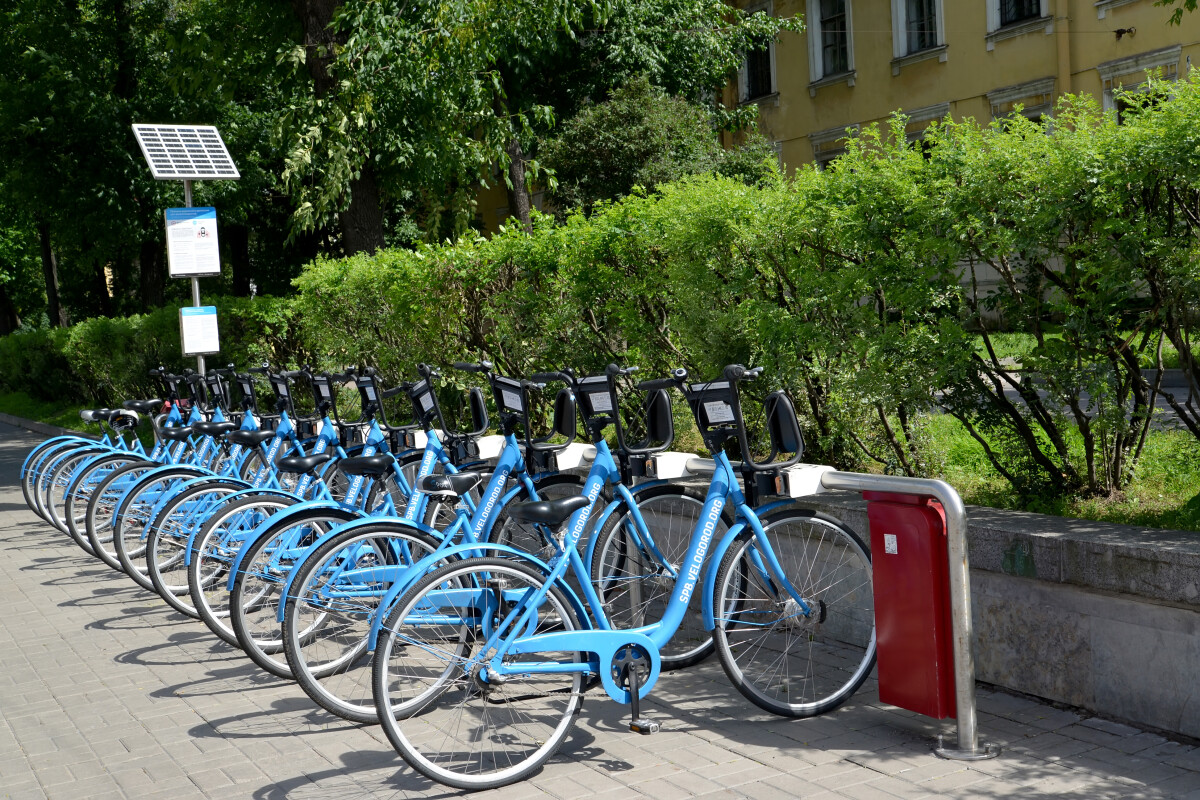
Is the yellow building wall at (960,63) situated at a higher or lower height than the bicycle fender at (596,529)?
higher

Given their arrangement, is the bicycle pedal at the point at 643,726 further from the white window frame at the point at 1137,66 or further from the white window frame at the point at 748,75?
the white window frame at the point at 748,75

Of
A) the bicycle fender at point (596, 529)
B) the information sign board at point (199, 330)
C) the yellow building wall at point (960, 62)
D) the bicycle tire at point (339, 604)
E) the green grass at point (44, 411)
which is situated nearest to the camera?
the bicycle tire at point (339, 604)

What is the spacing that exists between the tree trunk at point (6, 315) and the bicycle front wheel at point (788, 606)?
40632 millimetres

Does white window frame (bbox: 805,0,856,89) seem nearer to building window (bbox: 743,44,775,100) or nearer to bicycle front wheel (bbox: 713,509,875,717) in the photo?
building window (bbox: 743,44,775,100)

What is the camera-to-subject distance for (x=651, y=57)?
86.0ft

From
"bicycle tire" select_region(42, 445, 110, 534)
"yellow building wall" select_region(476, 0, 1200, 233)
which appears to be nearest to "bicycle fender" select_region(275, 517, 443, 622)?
"bicycle tire" select_region(42, 445, 110, 534)

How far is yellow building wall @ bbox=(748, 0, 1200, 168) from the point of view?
2169 cm

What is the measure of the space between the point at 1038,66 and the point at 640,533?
21383mm

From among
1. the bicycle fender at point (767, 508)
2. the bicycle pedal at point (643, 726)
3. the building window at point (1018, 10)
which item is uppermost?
the building window at point (1018, 10)

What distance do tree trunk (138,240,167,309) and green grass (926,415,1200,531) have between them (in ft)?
75.0

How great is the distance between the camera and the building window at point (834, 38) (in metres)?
28.4

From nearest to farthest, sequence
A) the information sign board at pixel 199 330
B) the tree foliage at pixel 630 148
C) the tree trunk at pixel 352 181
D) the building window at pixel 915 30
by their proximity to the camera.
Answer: the information sign board at pixel 199 330
the tree trunk at pixel 352 181
the tree foliage at pixel 630 148
the building window at pixel 915 30

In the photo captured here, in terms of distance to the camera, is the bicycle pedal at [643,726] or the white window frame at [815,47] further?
the white window frame at [815,47]

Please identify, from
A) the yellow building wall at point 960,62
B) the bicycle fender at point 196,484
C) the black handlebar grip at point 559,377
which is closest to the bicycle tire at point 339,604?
the black handlebar grip at point 559,377
